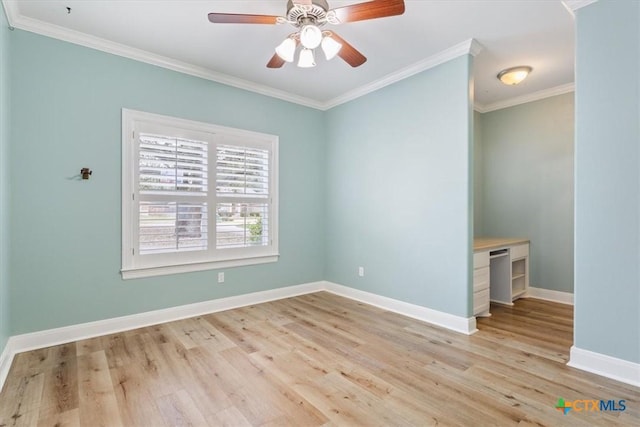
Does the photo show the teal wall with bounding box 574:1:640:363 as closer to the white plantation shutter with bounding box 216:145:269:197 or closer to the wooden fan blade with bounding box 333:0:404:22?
the wooden fan blade with bounding box 333:0:404:22

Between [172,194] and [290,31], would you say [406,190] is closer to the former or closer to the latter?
[290,31]

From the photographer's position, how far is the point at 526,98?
174 inches

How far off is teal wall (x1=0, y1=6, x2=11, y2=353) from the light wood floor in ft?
1.38

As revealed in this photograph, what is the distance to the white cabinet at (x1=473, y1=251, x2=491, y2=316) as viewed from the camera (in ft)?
11.0

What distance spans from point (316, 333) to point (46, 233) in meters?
2.61

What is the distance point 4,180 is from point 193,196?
150 centimetres

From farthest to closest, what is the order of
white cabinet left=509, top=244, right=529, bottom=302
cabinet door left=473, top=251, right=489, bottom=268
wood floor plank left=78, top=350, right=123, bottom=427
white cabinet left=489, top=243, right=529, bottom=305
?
white cabinet left=509, top=244, right=529, bottom=302 < white cabinet left=489, top=243, right=529, bottom=305 < cabinet door left=473, top=251, right=489, bottom=268 < wood floor plank left=78, top=350, right=123, bottom=427

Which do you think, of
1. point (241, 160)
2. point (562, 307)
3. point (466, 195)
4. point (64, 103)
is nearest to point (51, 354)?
point (64, 103)

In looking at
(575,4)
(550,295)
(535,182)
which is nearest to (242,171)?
(575,4)

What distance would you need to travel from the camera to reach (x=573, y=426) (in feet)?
5.71

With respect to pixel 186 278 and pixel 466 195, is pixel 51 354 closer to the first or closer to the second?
pixel 186 278

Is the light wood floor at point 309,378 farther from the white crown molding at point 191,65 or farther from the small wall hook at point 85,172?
the white crown molding at point 191,65

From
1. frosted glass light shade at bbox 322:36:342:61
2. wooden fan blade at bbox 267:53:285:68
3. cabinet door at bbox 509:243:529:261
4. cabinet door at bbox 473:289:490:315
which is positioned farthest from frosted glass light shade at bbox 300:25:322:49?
cabinet door at bbox 509:243:529:261

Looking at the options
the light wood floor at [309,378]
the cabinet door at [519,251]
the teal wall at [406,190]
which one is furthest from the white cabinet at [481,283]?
the cabinet door at [519,251]
